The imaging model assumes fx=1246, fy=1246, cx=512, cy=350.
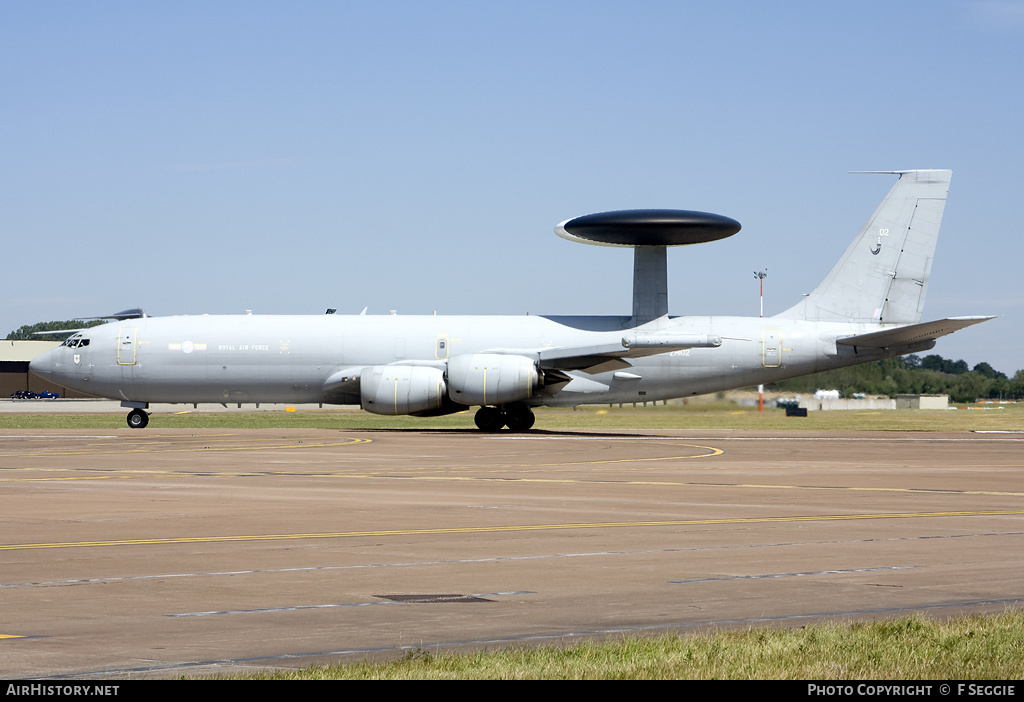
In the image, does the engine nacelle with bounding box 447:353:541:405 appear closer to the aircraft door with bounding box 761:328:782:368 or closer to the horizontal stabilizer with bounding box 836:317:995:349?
the aircraft door with bounding box 761:328:782:368

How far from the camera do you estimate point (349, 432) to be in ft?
171

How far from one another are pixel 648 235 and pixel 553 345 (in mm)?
6181

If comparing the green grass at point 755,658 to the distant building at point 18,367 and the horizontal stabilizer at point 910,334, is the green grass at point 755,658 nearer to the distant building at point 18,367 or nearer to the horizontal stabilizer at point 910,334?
the horizontal stabilizer at point 910,334

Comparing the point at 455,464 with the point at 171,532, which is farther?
the point at 455,464

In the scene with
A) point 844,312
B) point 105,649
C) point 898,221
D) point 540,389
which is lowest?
point 105,649

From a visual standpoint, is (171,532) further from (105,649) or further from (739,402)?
(739,402)

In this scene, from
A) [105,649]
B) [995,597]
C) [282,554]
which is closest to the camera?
[105,649]

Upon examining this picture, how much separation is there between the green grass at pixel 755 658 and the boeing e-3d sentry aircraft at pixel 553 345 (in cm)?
4079

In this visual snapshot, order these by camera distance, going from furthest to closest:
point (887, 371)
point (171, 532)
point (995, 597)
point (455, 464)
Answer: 1. point (887, 371)
2. point (455, 464)
3. point (171, 532)
4. point (995, 597)

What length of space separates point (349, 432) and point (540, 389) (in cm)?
822

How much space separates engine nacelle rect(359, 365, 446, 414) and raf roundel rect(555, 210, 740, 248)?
9365mm

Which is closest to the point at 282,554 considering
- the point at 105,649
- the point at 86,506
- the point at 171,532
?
the point at 171,532

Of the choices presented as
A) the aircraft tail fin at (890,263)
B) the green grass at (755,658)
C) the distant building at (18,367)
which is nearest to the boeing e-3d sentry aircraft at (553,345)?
the aircraft tail fin at (890,263)

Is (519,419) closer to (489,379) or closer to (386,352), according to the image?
(489,379)
